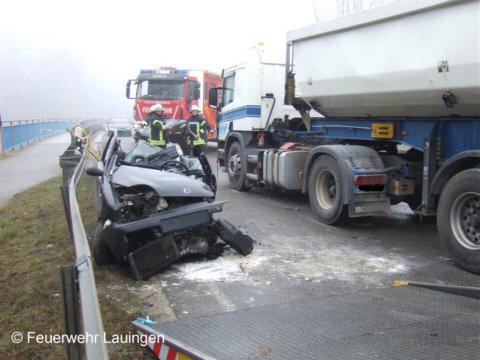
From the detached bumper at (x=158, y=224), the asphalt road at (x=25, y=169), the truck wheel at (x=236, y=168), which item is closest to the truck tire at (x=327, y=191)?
the detached bumper at (x=158, y=224)

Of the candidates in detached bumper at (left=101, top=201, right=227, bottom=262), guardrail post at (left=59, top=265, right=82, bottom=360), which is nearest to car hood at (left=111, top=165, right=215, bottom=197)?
detached bumper at (left=101, top=201, right=227, bottom=262)

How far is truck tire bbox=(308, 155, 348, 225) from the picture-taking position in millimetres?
7152

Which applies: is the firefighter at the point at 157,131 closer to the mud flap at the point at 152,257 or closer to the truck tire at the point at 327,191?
the truck tire at the point at 327,191

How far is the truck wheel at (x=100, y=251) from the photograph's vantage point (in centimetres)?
509

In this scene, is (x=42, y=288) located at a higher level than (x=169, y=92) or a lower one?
lower

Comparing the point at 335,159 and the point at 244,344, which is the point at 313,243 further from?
the point at 244,344

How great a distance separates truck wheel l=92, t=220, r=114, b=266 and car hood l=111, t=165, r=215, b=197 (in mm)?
553

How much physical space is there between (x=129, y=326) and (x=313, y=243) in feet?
10.7

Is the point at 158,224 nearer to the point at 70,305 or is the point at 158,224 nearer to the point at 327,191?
the point at 70,305

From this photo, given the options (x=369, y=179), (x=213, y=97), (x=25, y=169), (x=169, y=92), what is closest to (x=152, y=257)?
(x=369, y=179)

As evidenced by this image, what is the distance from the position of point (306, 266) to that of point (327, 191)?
2.58 metres

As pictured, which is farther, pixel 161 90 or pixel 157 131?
pixel 161 90

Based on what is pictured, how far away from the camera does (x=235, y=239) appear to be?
5.52 meters

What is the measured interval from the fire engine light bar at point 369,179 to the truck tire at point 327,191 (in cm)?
31
